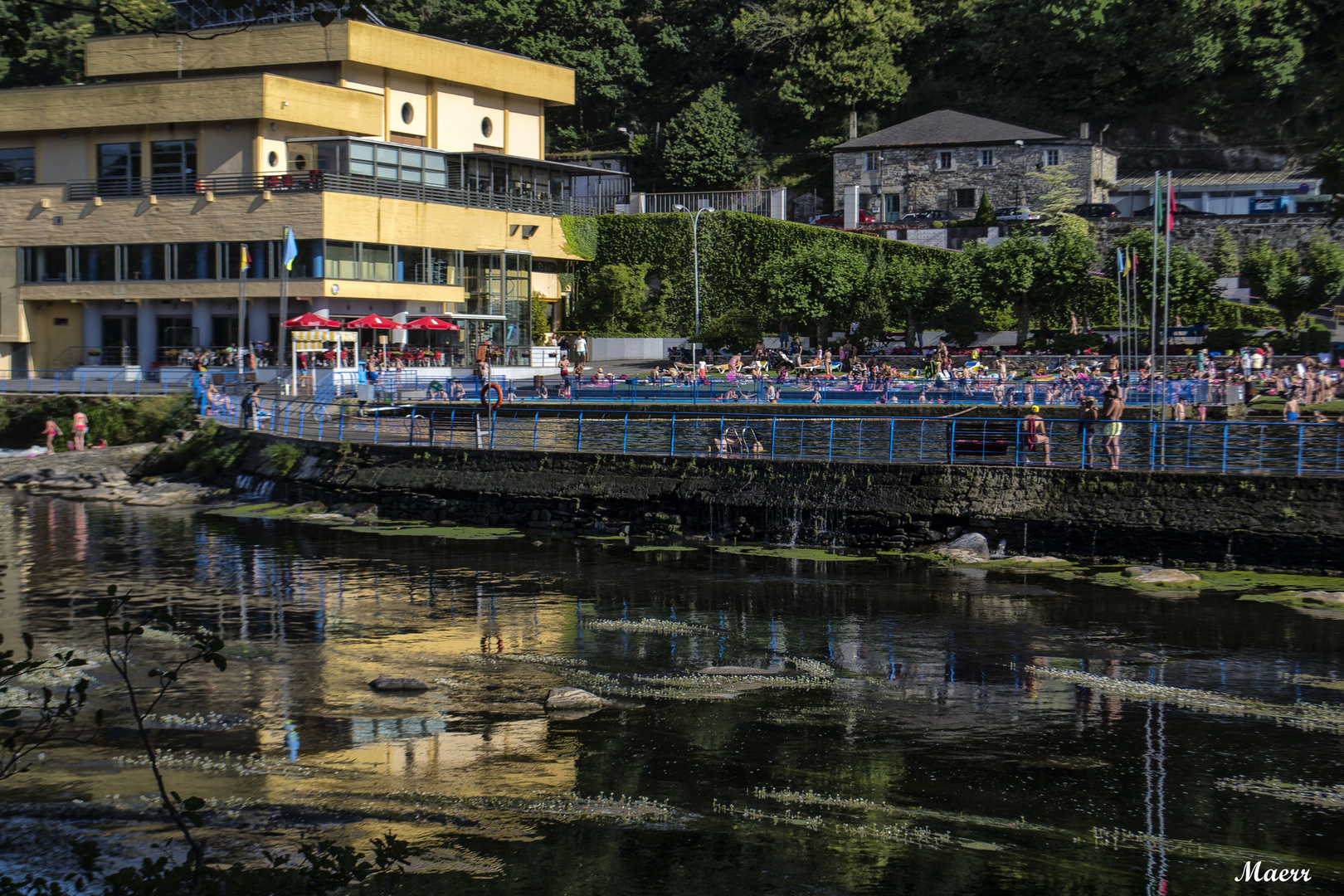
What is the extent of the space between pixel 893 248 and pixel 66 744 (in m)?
50.8

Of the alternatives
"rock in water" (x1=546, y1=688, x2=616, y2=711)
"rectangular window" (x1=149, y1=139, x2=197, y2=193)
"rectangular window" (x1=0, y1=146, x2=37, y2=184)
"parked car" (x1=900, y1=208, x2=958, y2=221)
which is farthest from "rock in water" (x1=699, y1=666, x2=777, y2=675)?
"parked car" (x1=900, y1=208, x2=958, y2=221)

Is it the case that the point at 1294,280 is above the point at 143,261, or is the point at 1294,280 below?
below

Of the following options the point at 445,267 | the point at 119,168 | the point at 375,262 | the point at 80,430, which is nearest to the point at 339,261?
the point at 375,262

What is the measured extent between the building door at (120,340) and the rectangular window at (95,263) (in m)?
1.99

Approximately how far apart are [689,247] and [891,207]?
1427cm

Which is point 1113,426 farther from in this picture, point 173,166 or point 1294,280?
point 173,166

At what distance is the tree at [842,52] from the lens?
73688mm

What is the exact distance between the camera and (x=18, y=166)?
54.4 meters

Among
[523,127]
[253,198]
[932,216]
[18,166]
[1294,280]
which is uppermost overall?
[523,127]

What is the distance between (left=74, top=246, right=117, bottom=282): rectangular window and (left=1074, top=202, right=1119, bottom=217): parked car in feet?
157

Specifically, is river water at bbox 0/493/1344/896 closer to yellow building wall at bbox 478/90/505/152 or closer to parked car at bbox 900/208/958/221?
yellow building wall at bbox 478/90/505/152

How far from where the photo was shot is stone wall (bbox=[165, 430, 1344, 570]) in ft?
75.6

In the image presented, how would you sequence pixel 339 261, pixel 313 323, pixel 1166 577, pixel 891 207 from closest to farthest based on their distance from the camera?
pixel 1166 577
pixel 313 323
pixel 339 261
pixel 891 207

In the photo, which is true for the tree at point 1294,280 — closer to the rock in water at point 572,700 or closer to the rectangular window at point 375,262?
the rectangular window at point 375,262
